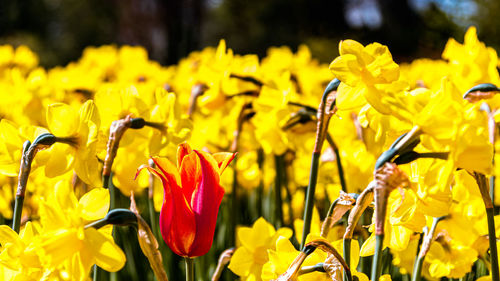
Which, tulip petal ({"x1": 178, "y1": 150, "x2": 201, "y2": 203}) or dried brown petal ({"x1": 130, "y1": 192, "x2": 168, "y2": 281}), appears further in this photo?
tulip petal ({"x1": 178, "y1": 150, "x2": 201, "y2": 203})

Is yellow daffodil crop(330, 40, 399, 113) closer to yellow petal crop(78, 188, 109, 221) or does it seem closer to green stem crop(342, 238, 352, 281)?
green stem crop(342, 238, 352, 281)

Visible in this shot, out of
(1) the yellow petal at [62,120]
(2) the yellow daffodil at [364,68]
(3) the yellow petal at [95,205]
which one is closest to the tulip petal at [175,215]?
(3) the yellow petal at [95,205]

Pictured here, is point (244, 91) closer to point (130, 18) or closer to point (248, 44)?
point (130, 18)

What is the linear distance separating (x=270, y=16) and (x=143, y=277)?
2076cm

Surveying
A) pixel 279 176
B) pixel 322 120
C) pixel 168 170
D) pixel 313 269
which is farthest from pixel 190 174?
pixel 279 176

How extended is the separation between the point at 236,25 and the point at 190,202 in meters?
23.7

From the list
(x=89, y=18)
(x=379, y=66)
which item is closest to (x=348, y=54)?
(x=379, y=66)

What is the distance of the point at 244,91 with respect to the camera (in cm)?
206

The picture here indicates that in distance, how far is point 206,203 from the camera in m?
1.08

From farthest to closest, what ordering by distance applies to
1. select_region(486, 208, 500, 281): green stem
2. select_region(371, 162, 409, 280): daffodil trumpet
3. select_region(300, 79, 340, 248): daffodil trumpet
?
1. select_region(300, 79, 340, 248): daffodil trumpet
2. select_region(486, 208, 500, 281): green stem
3. select_region(371, 162, 409, 280): daffodil trumpet

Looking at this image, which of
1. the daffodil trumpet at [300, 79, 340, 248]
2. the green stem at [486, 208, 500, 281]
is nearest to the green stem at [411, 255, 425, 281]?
the green stem at [486, 208, 500, 281]

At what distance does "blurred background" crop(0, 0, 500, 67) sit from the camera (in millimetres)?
11203

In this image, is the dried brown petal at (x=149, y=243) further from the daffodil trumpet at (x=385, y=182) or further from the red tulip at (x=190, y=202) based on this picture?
the daffodil trumpet at (x=385, y=182)

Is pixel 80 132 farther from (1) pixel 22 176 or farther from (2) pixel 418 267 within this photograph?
(2) pixel 418 267
